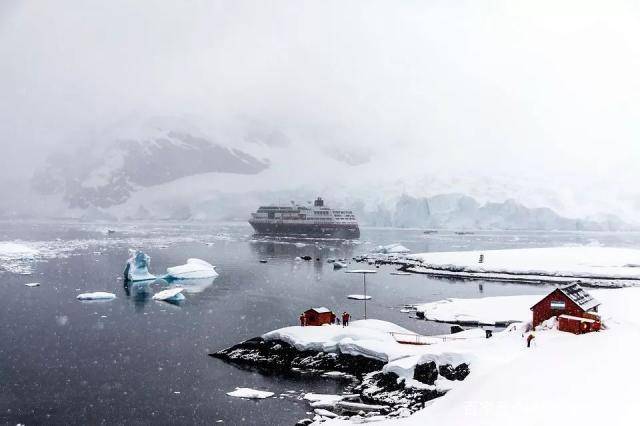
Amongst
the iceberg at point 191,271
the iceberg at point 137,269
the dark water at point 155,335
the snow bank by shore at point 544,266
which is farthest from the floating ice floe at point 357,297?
the iceberg at point 137,269

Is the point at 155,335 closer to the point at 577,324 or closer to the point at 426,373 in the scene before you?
the point at 426,373

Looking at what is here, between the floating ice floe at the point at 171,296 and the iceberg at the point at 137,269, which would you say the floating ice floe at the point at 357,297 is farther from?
the iceberg at the point at 137,269

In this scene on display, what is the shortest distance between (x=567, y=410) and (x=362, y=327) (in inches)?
684

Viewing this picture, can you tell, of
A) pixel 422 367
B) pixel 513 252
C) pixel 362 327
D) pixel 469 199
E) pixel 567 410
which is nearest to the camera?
pixel 567 410

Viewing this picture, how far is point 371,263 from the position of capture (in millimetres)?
85500

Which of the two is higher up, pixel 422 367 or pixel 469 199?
pixel 469 199

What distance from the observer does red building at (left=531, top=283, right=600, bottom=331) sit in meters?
30.5

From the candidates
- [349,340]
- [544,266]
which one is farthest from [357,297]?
[544,266]

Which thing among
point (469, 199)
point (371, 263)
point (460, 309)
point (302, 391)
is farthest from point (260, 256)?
point (469, 199)

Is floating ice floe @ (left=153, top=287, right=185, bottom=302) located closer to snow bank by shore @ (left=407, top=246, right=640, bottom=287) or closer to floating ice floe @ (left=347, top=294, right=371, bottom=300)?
floating ice floe @ (left=347, top=294, right=371, bottom=300)

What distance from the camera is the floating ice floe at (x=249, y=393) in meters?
27.1

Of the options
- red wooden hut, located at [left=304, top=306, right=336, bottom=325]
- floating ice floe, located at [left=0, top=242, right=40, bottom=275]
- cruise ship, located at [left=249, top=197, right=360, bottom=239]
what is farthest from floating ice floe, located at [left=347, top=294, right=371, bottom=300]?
cruise ship, located at [left=249, top=197, right=360, bottom=239]

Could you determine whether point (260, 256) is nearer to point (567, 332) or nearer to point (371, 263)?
point (371, 263)

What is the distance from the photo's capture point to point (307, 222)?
522ft
